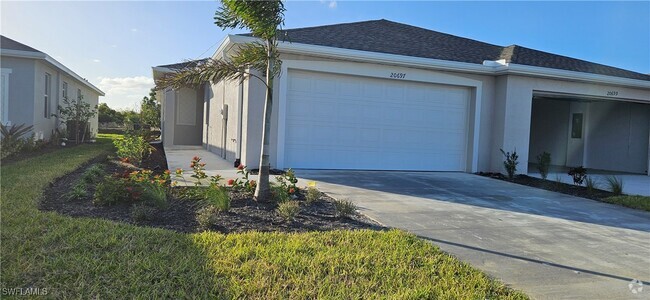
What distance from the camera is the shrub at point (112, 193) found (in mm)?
5758

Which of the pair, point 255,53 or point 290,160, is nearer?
point 255,53

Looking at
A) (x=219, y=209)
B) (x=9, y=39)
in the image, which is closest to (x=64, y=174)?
(x=219, y=209)

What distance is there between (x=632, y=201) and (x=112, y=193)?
9.50 metres

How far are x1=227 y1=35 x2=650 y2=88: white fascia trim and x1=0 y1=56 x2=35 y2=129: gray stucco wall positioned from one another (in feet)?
26.9

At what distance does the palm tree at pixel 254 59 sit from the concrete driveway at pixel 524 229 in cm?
166

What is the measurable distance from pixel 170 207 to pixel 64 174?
13.0 feet

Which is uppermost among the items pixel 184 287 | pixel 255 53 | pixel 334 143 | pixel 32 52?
pixel 32 52

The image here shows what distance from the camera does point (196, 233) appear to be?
4.70 meters

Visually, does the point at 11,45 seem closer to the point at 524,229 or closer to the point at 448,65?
the point at 448,65

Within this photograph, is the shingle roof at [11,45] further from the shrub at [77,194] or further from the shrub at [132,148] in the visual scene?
the shrub at [77,194]

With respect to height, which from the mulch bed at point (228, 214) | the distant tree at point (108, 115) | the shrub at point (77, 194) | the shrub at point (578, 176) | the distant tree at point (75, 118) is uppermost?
the distant tree at point (108, 115)

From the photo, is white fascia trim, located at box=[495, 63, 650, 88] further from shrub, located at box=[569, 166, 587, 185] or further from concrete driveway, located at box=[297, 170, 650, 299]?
concrete driveway, located at box=[297, 170, 650, 299]

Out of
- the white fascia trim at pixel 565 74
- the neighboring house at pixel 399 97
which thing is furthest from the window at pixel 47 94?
the white fascia trim at pixel 565 74

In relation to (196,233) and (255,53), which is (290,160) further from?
(196,233)
